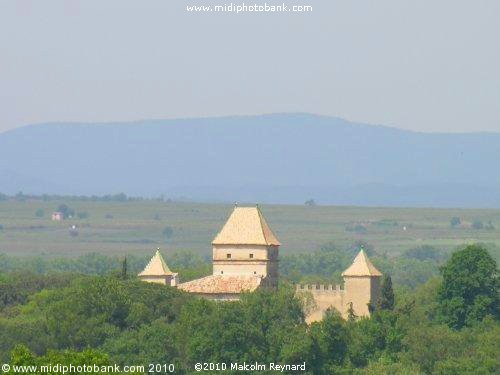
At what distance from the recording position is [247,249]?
108 metres

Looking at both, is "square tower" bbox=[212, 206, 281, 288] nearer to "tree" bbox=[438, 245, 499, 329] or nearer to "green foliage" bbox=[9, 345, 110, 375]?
"tree" bbox=[438, 245, 499, 329]

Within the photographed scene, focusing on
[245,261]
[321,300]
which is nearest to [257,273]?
[245,261]

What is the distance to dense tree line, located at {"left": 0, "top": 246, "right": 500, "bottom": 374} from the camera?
81.9 m

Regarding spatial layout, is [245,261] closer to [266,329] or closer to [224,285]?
[224,285]

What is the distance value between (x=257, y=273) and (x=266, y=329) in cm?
1967

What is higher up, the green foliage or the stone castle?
the stone castle

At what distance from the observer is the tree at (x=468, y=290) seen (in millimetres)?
100750

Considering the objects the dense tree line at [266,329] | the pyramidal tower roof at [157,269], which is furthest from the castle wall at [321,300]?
the pyramidal tower roof at [157,269]

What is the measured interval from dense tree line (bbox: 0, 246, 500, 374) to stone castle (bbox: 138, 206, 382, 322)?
3.92 meters

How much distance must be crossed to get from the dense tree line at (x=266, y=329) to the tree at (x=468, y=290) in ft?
0.14

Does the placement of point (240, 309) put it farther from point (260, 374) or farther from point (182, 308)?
point (260, 374)

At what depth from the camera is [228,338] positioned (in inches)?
3275

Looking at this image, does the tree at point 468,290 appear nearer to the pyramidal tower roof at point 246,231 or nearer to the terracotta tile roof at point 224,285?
the terracotta tile roof at point 224,285

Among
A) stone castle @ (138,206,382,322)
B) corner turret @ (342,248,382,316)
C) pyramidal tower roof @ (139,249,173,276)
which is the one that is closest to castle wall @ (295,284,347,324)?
stone castle @ (138,206,382,322)
